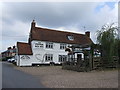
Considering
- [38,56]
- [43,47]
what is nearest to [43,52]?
[43,47]

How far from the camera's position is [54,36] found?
4047cm

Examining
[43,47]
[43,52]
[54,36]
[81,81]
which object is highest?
[54,36]

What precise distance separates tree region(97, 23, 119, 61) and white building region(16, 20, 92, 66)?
1657 cm

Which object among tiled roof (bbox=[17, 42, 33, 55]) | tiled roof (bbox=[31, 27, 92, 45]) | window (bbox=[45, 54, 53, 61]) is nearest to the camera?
tiled roof (bbox=[17, 42, 33, 55])

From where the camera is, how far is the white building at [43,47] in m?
36.0

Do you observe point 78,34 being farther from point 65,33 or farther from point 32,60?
point 32,60

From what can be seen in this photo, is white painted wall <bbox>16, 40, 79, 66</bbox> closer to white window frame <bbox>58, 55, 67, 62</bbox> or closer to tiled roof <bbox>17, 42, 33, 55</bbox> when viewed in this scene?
tiled roof <bbox>17, 42, 33, 55</bbox>

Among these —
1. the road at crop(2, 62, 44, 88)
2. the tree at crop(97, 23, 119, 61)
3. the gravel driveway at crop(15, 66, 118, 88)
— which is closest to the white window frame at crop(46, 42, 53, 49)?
the tree at crop(97, 23, 119, 61)

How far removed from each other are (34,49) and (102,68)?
62.2 ft

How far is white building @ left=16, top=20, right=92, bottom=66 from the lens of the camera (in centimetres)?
3597

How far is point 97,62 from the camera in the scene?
2058 centimetres

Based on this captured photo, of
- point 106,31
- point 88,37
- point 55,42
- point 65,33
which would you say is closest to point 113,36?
point 106,31

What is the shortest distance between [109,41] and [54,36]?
19984 millimetres

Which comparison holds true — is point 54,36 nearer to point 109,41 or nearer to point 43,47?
point 43,47
